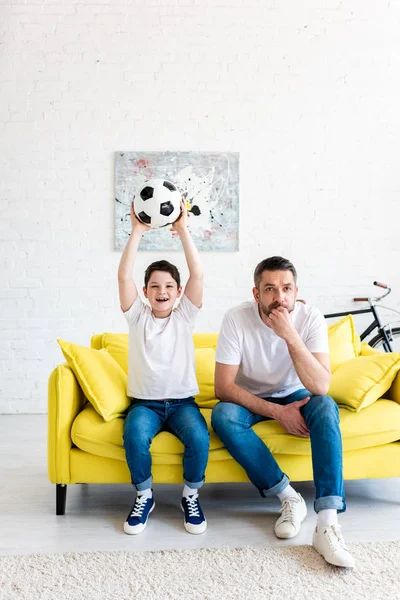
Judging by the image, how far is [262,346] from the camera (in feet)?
8.18

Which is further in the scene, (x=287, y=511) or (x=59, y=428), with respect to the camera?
(x=59, y=428)

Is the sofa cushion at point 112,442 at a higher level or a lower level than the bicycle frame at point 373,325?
lower

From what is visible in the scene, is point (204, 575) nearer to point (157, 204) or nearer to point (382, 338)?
point (157, 204)

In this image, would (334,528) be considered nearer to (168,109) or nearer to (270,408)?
(270,408)

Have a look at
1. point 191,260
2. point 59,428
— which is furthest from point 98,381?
point 191,260

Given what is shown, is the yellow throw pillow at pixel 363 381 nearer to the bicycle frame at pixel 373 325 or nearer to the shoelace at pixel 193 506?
the shoelace at pixel 193 506

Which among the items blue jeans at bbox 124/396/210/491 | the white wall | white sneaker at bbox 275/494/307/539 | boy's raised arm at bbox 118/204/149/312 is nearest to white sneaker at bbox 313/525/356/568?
white sneaker at bbox 275/494/307/539

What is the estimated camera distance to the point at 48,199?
4.42 metres

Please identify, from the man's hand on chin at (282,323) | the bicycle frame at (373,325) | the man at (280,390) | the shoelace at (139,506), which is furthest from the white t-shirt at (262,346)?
the bicycle frame at (373,325)

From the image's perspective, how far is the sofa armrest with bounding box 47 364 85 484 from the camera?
7.78 ft

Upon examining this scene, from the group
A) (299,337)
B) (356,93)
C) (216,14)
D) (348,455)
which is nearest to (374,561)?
(348,455)

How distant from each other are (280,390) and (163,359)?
1.60 ft

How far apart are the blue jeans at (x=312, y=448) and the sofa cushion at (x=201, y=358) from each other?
392 millimetres

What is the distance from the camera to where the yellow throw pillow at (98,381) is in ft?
7.92
